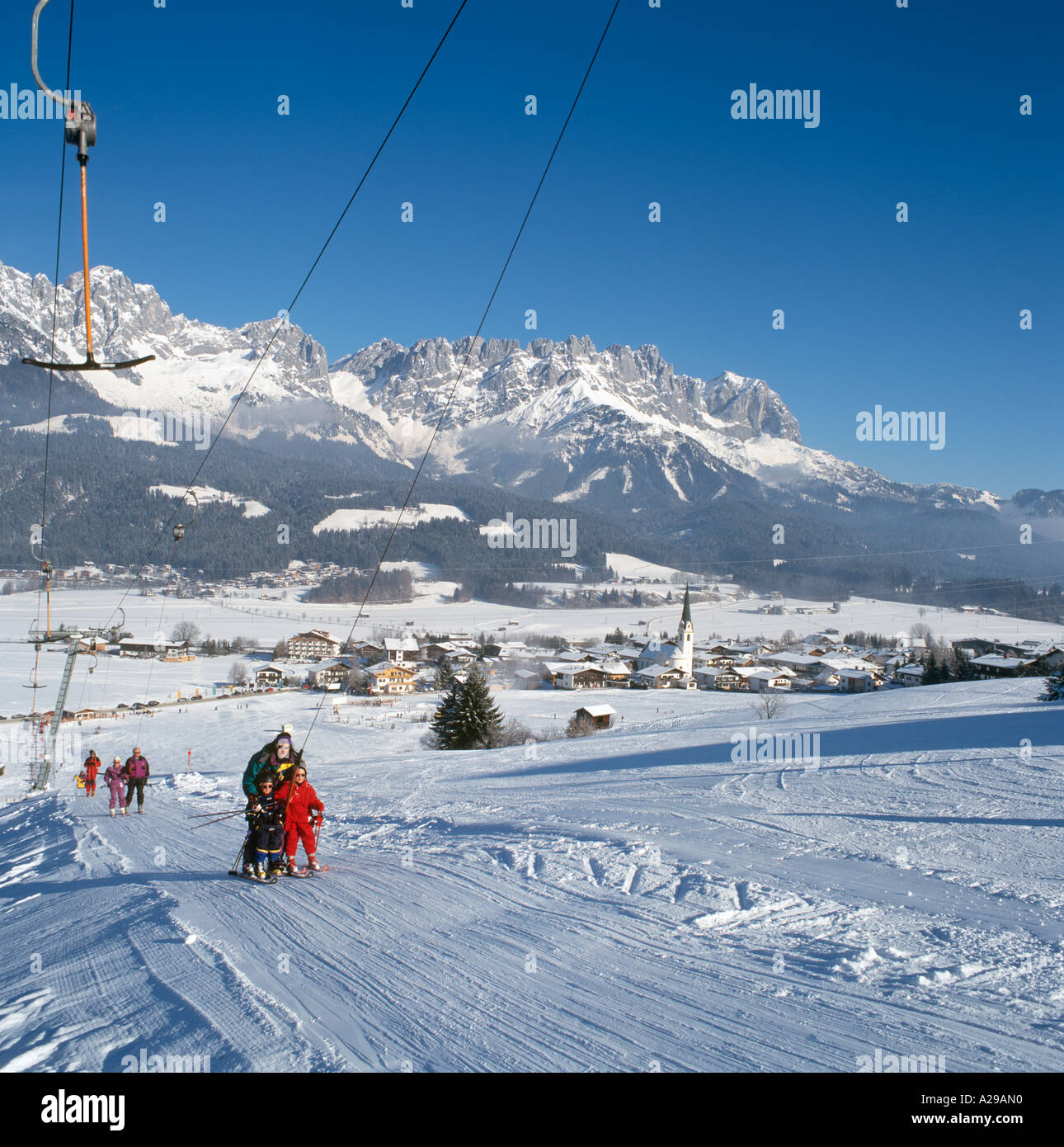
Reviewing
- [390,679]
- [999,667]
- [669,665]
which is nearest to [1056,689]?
[999,667]

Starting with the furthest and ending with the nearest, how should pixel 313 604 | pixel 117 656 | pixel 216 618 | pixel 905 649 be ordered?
1. pixel 313 604
2. pixel 216 618
3. pixel 905 649
4. pixel 117 656

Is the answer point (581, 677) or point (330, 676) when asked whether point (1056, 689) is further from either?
point (330, 676)

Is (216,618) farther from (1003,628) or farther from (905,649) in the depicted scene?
(1003,628)

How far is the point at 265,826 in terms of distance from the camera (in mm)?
8031

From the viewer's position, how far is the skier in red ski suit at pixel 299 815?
805 centimetres

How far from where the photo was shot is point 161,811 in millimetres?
15164

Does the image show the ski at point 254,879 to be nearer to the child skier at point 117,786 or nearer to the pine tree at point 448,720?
the child skier at point 117,786

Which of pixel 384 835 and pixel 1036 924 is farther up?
pixel 1036 924

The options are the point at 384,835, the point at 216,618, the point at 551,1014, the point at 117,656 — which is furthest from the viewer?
the point at 216,618

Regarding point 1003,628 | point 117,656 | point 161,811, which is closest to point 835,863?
point 161,811

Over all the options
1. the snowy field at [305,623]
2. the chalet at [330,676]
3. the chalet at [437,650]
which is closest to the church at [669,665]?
the chalet at [437,650]

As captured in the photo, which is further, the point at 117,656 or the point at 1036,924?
the point at 117,656

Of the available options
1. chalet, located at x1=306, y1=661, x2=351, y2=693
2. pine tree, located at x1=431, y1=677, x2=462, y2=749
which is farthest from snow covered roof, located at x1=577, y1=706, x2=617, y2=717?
chalet, located at x1=306, y1=661, x2=351, y2=693

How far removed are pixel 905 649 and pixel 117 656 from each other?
3814 inches
